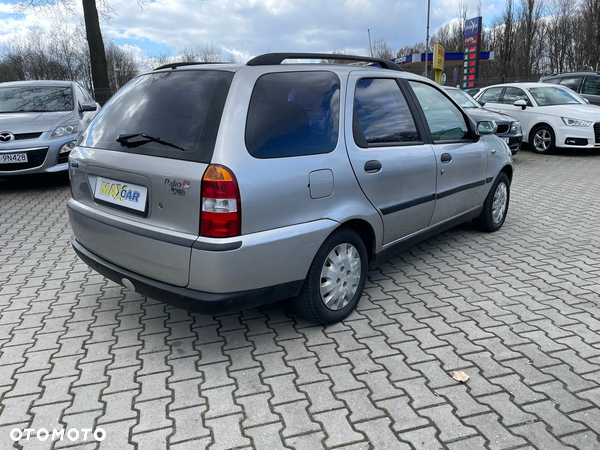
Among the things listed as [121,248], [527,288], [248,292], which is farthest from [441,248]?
[121,248]

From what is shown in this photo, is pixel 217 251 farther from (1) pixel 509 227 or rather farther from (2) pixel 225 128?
(1) pixel 509 227

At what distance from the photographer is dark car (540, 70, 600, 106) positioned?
44.7 feet

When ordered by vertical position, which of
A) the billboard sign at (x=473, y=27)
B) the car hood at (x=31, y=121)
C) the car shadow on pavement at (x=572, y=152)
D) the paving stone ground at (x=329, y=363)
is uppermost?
the billboard sign at (x=473, y=27)

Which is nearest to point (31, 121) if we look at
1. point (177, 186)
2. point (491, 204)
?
point (177, 186)

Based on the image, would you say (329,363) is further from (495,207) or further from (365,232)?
(495,207)

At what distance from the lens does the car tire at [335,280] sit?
3.13m

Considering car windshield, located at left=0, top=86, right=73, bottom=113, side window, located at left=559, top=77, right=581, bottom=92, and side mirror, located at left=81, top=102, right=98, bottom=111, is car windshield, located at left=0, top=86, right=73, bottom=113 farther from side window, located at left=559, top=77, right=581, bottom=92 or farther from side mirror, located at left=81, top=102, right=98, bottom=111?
side window, located at left=559, top=77, right=581, bottom=92

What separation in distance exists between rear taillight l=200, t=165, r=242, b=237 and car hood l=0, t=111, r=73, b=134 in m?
6.17

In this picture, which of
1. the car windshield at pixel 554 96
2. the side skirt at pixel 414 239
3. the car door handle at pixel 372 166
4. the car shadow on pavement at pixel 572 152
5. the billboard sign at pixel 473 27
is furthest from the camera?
the billboard sign at pixel 473 27

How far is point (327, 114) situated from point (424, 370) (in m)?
1.69

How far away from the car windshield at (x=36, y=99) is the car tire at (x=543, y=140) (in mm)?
10187

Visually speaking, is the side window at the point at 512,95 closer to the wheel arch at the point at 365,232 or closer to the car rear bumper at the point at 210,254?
the wheel arch at the point at 365,232

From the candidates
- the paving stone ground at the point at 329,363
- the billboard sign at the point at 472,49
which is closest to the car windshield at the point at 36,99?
the paving stone ground at the point at 329,363

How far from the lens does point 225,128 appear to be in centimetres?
268
